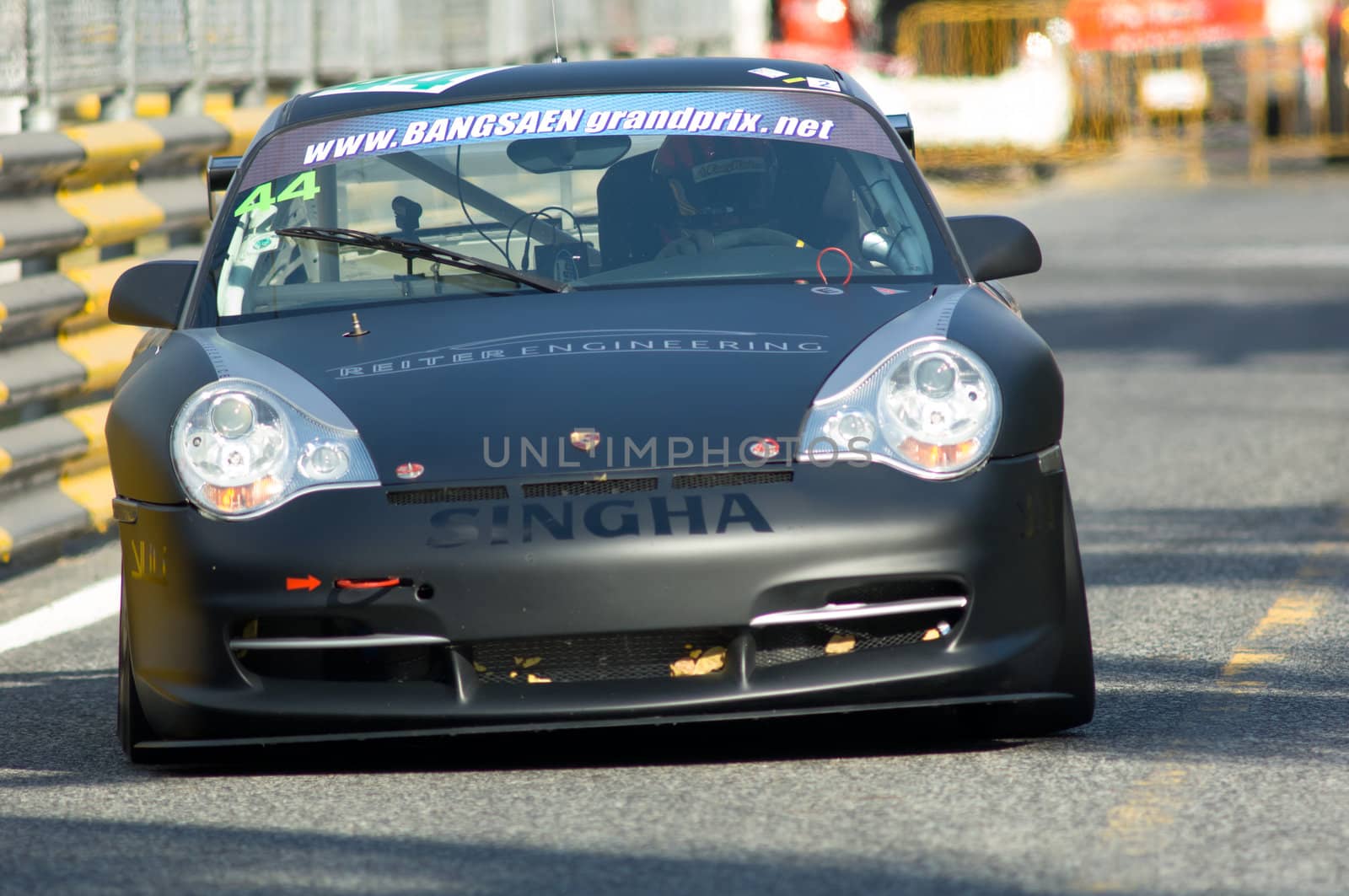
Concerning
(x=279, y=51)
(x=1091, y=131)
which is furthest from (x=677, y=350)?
(x=1091, y=131)

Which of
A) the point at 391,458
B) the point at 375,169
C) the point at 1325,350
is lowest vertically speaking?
the point at 1325,350

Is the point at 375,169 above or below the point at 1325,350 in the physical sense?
above

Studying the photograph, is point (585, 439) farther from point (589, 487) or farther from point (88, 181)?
point (88, 181)

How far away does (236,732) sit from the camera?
14.9 ft

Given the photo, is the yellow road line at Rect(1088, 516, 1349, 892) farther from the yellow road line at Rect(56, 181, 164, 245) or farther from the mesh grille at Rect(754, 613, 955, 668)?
the yellow road line at Rect(56, 181, 164, 245)

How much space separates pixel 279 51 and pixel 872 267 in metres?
6.22

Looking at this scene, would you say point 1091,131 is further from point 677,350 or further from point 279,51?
point 677,350

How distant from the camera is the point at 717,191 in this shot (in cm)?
536

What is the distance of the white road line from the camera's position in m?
6.54

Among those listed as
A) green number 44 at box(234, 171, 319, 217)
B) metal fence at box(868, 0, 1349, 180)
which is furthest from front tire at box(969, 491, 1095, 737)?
metal fence at box(868, 0, 1349, 180)

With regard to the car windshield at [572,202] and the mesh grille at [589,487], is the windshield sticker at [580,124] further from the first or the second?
the mesh grille at [589,487]

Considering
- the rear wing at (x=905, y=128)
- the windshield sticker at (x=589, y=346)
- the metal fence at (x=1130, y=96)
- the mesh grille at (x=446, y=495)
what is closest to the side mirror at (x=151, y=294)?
the windshield sticker at (x=589, y=346)

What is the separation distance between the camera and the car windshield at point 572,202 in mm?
5219

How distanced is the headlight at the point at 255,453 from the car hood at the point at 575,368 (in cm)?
7
